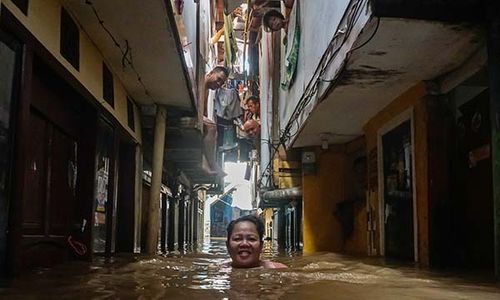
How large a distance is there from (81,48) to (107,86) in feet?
4.58

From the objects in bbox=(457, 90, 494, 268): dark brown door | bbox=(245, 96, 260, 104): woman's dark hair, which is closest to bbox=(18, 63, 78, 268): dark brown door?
bbox=(457, 90, 494, 268): dark brown door

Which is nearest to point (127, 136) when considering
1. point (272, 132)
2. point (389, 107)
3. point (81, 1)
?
point (81, 1)

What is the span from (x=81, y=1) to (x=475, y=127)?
4969 mm

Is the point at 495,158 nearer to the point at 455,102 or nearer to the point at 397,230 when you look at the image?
the point at 455,102

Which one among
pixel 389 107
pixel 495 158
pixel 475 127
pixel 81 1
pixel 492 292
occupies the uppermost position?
pixel 81 1

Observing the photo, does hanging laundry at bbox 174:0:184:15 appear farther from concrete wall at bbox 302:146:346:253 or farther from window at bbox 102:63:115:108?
concrete wall at bbox 302:146:346:253

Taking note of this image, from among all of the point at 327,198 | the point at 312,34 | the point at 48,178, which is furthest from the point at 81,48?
the point at 327,198

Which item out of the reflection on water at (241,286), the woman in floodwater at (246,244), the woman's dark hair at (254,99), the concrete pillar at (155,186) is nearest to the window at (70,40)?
the reflection on water at (241,286)

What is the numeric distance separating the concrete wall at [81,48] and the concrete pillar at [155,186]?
95 cm

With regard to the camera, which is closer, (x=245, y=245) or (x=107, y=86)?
(x=245, y=245)

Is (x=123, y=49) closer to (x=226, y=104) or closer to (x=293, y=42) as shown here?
(x=293, y=42)

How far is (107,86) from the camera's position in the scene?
7.98 metres

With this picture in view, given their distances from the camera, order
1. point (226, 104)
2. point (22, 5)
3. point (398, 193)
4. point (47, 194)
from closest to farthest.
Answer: point (22, 5) → point (47, 194) → point (398, 193) → point (226, 104)

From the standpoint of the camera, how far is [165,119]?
36.0ft
